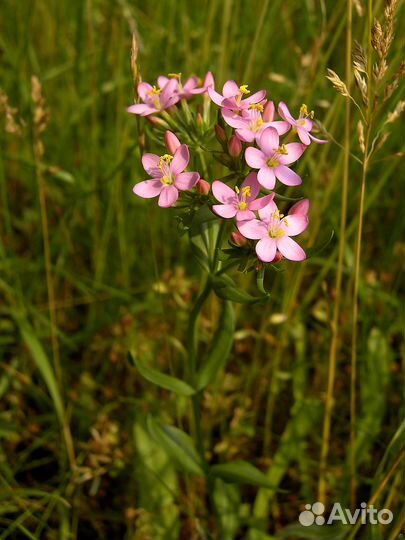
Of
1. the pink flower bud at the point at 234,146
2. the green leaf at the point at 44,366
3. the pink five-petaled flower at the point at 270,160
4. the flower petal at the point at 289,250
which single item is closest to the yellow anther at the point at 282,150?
the pink five-petaled flower at the point at 270,160

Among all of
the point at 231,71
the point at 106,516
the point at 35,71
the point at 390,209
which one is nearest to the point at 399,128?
the point at 390,209

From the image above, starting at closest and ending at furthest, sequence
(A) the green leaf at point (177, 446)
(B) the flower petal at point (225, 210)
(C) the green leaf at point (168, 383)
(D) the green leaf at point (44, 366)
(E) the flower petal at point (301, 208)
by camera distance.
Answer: (B) the flower petal at point (225, 210)
(E) the flower petal at point (301, 208)
(C) the green leaf at point (168, 383)
(A) the green leaf at point (177, 446)
(D) the green leaf at point (44, 366)

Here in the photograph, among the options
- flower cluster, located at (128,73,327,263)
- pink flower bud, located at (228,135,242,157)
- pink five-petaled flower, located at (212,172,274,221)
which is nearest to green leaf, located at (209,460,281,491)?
flower cluster, located at (128,73,327,263)

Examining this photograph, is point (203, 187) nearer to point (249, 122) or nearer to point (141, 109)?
point (249, 122)

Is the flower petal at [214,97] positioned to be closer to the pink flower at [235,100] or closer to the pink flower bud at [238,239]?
the pink flower at [235,100]

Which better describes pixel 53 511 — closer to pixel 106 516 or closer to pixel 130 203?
pixel 106 516

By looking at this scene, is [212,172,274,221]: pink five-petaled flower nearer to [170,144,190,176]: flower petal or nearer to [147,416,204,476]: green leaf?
[170,144,190,176]: flower petal
